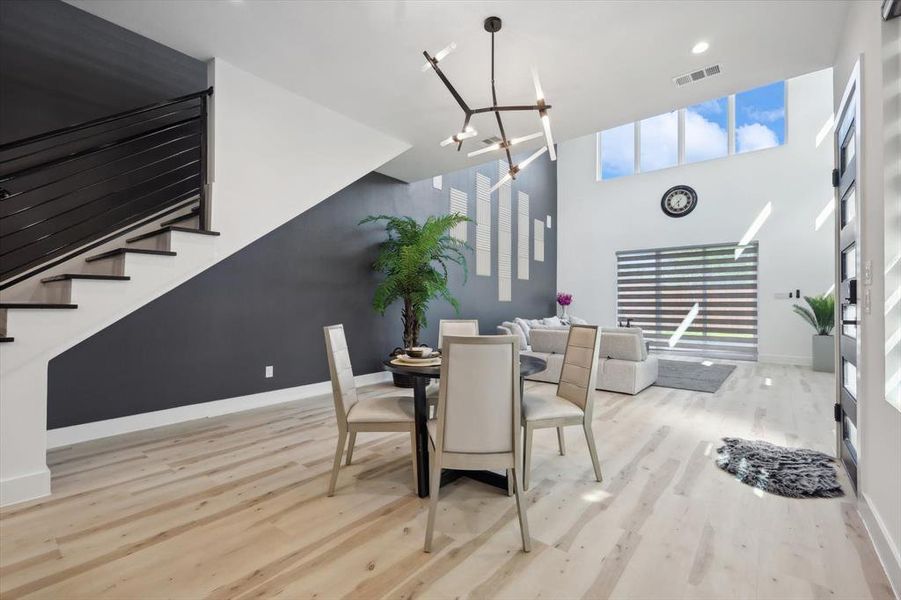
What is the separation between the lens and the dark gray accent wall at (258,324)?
131 inches

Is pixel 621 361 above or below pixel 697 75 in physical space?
below

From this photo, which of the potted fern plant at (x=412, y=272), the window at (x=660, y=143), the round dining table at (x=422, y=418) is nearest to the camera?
the round dining table at (x=422, y=418)

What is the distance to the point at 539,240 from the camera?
912 centimetres

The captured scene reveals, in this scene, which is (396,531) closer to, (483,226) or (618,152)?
(483,226)

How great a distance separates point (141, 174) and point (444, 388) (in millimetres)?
3417

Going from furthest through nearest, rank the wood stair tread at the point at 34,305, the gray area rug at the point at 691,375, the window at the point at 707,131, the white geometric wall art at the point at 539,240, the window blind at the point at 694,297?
the white geometric wall art at the point at 539,240 → the window at the point at 707,131 → the window blind at the point at 694,297 → the gray area rug at the point at 691,375 → the wood stair tread at the point at 34,305

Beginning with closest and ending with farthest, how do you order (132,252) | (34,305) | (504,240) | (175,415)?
(34,305) → (132,252) → (175,415) → (504,240)

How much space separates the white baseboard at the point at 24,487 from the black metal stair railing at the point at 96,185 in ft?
3.49

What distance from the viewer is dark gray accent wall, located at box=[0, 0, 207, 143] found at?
285 cm

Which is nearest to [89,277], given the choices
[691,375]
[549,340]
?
[549,340]

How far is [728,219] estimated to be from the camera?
7.82 metres

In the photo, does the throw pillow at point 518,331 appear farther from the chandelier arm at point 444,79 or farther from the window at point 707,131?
the window at point 707,131

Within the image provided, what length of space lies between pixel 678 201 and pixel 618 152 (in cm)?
183

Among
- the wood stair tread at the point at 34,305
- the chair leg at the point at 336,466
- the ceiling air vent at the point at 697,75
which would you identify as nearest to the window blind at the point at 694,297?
the ceiling air vent at the point at 697,75
